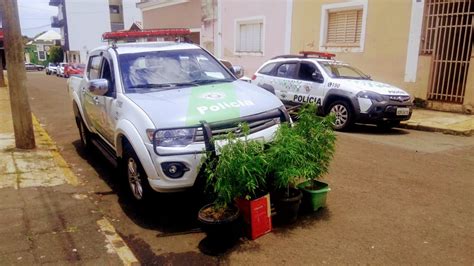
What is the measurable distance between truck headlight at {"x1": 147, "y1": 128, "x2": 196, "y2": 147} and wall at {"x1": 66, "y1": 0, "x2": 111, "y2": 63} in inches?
2273

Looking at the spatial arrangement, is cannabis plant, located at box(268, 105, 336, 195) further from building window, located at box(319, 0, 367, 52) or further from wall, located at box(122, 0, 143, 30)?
wall, located at box(122, 0, 143, 30)

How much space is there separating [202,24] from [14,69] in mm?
16013

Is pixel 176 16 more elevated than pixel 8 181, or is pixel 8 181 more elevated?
pixel 176 16

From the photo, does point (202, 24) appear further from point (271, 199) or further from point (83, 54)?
A: point (83, 54)

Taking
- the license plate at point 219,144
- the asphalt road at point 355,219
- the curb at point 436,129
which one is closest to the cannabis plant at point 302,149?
the license plate at point 219,144

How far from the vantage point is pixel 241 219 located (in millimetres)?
3832

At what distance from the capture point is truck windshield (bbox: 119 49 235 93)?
15.8 feet

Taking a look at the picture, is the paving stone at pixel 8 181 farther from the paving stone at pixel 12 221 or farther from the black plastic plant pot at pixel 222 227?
the black plastic plant pot at pixel 222 227

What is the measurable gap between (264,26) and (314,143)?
45.8 feet

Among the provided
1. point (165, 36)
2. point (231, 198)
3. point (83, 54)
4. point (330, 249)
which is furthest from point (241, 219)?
point (83, 54)

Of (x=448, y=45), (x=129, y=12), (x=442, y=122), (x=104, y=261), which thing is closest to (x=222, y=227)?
(x=104, y=261)

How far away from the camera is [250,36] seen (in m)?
18.4

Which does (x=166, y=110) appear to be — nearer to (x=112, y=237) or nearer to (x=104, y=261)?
(x=112, y=237)

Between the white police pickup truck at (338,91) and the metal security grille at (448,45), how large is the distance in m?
2.97
